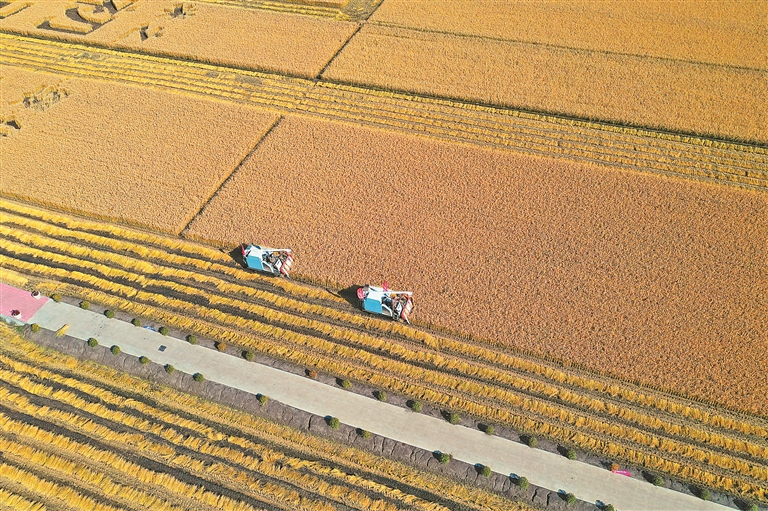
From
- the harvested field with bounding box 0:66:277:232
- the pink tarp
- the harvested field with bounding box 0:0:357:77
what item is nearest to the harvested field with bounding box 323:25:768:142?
the harvested field with bounding box 0:0:357:77

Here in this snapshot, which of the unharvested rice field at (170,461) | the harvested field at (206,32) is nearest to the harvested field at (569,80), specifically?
the harvested field at (206,32)

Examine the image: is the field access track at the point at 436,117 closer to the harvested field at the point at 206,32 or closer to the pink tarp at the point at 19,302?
the harvested field at the point at 206,32

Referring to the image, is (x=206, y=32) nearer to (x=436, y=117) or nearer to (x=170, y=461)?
(x=436, y=117)

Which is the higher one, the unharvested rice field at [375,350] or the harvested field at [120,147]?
the harvested field at [120,147]

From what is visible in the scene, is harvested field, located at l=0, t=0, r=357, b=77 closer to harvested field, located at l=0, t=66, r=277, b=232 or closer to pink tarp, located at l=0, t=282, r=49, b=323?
harvested field, located at l=0, t=66, r=277, b=232

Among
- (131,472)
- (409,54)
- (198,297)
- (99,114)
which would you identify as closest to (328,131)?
(409,54)

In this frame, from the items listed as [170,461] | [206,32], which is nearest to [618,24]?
[206,32]
